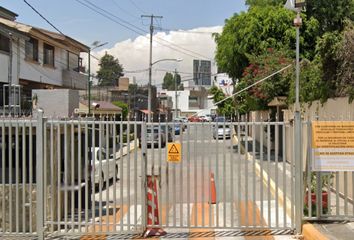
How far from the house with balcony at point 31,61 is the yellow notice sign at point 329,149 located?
14.8m

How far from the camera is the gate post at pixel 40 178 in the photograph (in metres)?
8.70

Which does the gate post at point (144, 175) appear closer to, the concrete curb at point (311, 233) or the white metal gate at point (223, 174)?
the white metal gate at point (223, 174)

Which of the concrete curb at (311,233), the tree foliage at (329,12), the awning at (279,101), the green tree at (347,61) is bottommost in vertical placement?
the concrete curb at (311,233)

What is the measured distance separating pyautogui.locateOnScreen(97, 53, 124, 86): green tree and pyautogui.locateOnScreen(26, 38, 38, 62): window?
93.2 meters

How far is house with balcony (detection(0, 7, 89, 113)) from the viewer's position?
86.0 ft

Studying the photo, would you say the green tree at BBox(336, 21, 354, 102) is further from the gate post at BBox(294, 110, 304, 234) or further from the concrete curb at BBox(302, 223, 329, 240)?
the concrete curb at BBox(302, 223, 329, 240)

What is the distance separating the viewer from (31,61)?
30.5 meters

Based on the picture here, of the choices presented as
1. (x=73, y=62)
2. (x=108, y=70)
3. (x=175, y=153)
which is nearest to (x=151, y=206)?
(x=175, y=153)

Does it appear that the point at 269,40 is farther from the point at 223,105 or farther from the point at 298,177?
the point at 223,105

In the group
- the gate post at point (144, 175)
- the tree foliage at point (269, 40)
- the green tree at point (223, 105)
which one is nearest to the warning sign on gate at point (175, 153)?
the gate post at point (144, 175)

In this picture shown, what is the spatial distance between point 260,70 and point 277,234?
15867 mm

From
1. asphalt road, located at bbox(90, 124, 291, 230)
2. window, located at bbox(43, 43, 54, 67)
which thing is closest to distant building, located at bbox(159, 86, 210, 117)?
window, located at bbox(43, 43, 54, 67)

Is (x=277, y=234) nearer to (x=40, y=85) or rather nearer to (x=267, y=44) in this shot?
(x=267, y=44)

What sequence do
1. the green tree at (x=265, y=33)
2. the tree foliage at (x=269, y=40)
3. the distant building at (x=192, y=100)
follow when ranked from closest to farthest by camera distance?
the tree foliage at (x=269, y=40) → the green tree at (x=265, y=33) → the distant building at (x=192, y=100)
